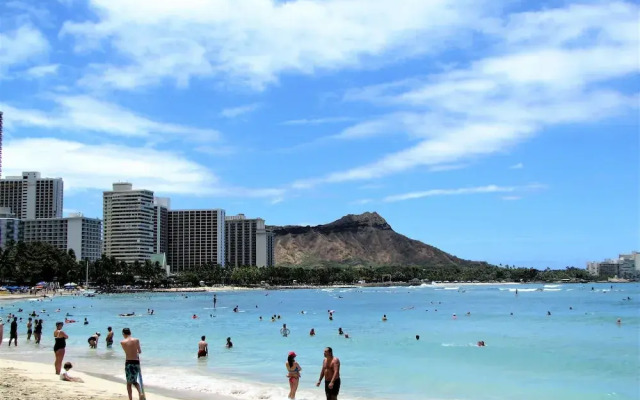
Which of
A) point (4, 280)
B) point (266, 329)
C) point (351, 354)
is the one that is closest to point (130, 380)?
point (351, 354)

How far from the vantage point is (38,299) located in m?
96.4

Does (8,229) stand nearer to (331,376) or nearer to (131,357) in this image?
(131,357)

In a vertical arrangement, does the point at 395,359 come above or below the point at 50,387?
below

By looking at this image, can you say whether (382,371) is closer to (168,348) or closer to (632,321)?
(168,348)

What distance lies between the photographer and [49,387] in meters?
16.8

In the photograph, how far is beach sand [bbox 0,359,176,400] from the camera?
15.3 metres

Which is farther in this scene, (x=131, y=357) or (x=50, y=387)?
(x=50, y=387)

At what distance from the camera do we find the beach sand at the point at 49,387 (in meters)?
15.3

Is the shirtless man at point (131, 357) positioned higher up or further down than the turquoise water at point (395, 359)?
higher up

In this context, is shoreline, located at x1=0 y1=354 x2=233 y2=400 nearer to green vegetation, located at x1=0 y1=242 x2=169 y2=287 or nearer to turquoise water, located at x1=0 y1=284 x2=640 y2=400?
turquoise water, located at x1=0 y1=284 x2=640 y2=400

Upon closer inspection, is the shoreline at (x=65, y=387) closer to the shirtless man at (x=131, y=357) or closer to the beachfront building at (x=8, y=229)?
the shirtless man at (x=131, y=357)


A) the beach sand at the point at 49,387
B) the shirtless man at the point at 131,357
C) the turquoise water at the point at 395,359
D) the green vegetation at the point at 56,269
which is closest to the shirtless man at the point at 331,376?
the shirtless man at the point at 131,357

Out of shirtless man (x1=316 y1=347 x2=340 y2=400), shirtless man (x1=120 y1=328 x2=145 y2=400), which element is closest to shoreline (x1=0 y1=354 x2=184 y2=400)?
shirtless man (x1=120 y1=328 x2=145 y2=400)

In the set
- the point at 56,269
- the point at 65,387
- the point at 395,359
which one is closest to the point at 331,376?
the point at 65,387
